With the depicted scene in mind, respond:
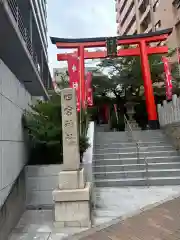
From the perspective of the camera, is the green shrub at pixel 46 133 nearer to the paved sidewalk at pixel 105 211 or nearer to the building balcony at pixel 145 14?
the paved sidewalk at pixel 105 211

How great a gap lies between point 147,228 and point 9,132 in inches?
128

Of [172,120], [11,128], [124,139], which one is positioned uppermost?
[172,120]

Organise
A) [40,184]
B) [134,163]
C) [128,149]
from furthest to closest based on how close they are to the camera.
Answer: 1. [128,149]
2. [134,163]
3. [40,184]

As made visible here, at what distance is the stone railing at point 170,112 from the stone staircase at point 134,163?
3.29ft

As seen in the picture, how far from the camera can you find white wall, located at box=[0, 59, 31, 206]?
4.77 meters

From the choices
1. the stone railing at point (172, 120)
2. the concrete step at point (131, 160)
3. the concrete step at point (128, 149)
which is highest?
the stone railing at point (172, 120)

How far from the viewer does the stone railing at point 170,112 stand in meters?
11.2

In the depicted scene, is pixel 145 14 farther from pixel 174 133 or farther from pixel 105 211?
pixel 105 211

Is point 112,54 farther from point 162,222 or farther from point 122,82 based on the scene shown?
point 162,222

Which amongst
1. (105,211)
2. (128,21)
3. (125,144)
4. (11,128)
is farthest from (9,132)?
(128,21)

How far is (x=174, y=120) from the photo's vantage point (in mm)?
11508

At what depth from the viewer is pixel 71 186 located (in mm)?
5258

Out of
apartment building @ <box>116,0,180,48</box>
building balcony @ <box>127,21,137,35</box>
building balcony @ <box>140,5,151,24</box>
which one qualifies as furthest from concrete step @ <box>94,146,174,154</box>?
building balcony @ <box>127,21,137,35</box>

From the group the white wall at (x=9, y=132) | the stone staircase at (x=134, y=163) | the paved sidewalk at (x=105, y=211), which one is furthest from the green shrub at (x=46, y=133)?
the paved sidewalk at (x=105, y=211)
